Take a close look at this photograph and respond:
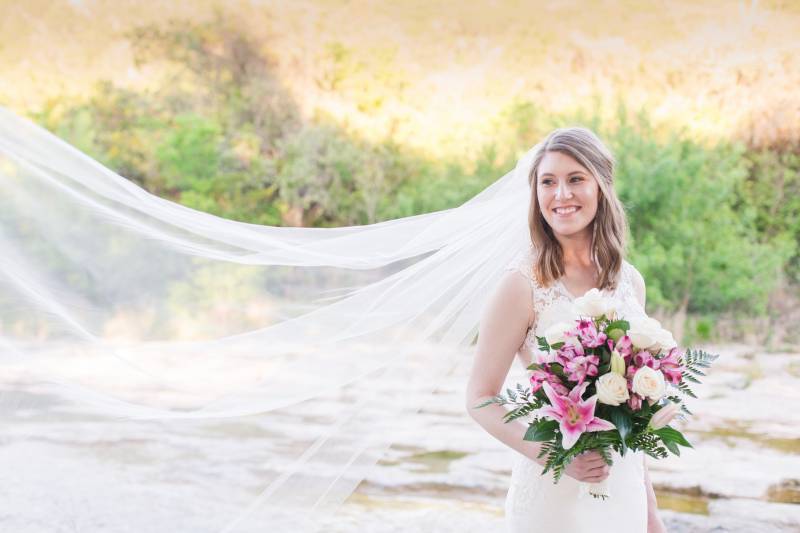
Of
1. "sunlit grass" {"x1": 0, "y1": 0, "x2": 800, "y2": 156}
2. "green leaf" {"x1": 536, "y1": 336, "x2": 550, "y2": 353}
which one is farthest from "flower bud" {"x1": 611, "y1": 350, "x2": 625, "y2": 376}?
"sunlit grass" {"x1": 0, "y1": 0, "x2": 800, "y2": 156}

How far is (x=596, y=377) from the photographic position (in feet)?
4.31

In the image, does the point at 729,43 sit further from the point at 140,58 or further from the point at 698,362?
the point at 698,362

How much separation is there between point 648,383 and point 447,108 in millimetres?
10957

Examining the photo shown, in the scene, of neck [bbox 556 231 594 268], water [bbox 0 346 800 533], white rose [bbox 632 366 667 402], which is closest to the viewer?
white rose [bbox 632 366 667 402]

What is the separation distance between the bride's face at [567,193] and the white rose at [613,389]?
38cm

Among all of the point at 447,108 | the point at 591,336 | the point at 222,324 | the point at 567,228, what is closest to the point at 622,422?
the point at 591,336

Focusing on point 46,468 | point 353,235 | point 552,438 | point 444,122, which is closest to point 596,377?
point 552,438

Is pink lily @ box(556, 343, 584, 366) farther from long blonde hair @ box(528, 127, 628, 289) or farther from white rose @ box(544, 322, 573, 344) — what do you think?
long blonde hair @ box(528, 127, 628, 289)

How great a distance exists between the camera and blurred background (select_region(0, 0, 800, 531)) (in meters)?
9.12

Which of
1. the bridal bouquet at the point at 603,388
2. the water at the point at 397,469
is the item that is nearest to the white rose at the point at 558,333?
the bridal bouquet at the point at 603,388

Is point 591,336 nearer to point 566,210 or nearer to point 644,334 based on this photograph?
point 644,334

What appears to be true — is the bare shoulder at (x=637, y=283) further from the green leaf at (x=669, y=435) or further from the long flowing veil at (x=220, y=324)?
the green leaf at (x=669, y=435)

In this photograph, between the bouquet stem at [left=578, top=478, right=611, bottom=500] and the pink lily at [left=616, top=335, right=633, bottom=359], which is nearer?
the pink lily at [left=616, top=335, right=633, bottom=359]

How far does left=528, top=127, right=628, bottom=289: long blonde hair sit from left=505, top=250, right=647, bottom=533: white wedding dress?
0.11ft
